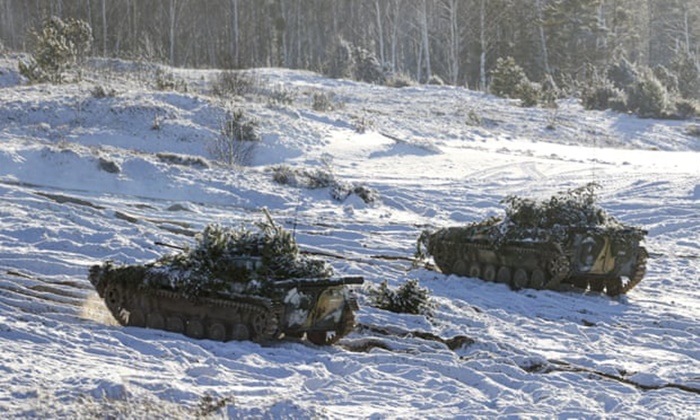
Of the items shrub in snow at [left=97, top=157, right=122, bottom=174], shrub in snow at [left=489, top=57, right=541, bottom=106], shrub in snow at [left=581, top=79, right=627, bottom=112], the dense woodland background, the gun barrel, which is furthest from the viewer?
the dense woodland background

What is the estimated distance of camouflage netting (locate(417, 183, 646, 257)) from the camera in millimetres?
14820

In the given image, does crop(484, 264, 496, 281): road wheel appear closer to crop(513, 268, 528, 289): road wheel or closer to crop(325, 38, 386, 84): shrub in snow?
crop(513, 268, 528, 289): road wheel

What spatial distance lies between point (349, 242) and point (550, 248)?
3.70 m

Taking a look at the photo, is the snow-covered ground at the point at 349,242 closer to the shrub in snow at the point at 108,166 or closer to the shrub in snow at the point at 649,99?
the shrub in snow at the point at 108,166

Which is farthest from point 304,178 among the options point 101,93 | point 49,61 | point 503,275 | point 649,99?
point 649,99

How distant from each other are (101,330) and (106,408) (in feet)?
9.26

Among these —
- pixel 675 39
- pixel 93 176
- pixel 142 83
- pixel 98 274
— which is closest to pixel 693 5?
pixel 675 39

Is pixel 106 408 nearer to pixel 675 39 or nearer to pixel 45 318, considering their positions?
pixel 45 318

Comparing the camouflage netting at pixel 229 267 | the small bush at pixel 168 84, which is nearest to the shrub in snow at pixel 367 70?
the small bush at pixel 168 84

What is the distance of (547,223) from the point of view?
15102 mm

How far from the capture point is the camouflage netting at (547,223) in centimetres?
1482

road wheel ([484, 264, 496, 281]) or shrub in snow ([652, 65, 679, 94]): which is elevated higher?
shrub in snow ([652, 65, 679, 94])

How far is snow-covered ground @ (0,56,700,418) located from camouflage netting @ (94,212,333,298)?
0.59m

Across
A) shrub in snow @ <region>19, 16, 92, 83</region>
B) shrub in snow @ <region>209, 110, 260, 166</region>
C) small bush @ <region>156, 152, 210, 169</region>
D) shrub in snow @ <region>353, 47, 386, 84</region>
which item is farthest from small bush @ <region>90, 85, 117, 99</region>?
shrub in snow @ <region>353, 47, 386, 84</region>
